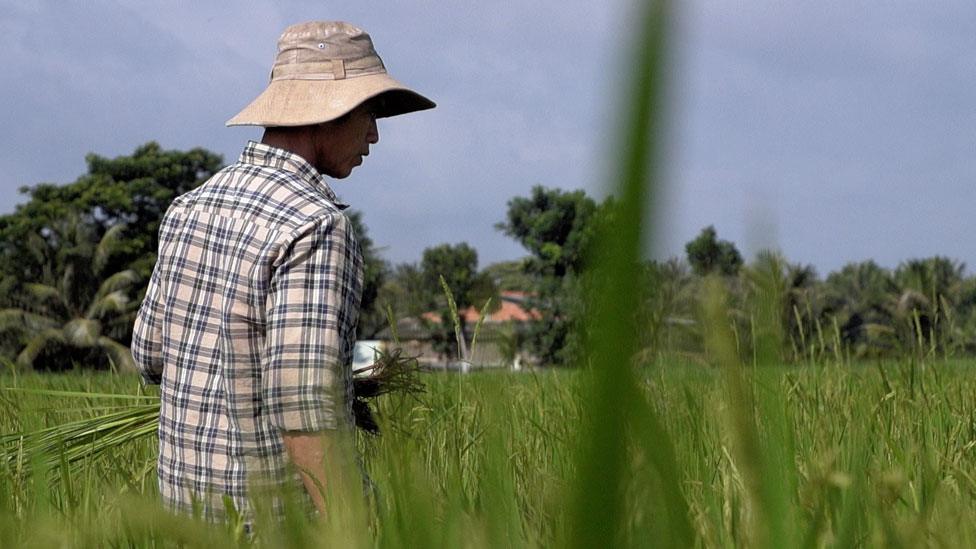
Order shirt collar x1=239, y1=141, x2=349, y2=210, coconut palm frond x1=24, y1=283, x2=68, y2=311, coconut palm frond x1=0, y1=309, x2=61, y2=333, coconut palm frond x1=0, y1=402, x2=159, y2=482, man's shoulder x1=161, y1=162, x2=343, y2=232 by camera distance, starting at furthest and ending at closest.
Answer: coconut palm frond x1=24, y1=283, x2=68, y2=311 < coconut palm frond x1=0, y1=309, x2=61, y2=333 < coconut palm frond x1=0, y1=402, x2=159, y2=482 < shirt collar x1=239, y1=141, x2=349, y2=210 < man's shoulder x1=161, y1=162, x2=343, y2=232

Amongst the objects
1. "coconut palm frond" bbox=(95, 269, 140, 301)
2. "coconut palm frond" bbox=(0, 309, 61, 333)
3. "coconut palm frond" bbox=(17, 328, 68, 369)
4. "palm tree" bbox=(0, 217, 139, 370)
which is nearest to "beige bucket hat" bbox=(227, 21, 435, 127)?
"palm tree" bbox=(0, 217, 139, 370)

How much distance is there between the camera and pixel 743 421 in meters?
0.34

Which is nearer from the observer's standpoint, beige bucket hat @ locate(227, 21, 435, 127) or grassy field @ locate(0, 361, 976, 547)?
grassy field @ locate(0, 361, 976, 547)

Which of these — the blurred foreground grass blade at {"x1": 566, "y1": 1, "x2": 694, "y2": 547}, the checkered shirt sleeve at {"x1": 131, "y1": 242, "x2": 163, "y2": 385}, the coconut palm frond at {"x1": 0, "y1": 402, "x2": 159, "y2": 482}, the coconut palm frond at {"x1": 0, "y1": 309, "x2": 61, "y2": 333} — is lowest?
the coconut palm frond at {"x1": 0, "y1": 402, "x2": 159, "y2": 482}

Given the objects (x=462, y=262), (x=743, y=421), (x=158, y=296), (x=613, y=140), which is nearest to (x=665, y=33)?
(x=613, y=140)

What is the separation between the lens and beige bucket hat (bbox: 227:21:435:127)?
2.41 meters

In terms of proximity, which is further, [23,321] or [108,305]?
[23,321]

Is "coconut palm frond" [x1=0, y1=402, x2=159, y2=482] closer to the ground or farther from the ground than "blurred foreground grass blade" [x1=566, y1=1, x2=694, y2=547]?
closer to the ground

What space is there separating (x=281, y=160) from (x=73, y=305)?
38579 mm

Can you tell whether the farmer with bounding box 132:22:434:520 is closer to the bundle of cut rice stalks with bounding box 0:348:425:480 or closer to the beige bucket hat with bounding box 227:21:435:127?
the beige bucket hat with bounding box 227:21:435:127

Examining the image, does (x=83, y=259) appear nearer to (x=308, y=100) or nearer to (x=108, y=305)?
(x=108, y=305)

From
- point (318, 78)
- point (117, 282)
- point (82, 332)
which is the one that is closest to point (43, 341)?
point (82, 332)

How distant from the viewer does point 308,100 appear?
95.9 inches

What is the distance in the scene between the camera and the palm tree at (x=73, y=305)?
36.3m
